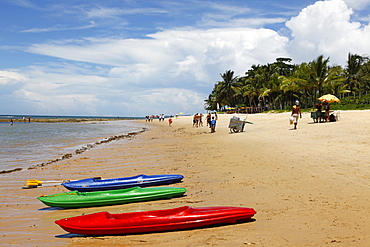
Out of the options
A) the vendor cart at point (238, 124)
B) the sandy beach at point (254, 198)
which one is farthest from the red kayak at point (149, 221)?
the vendor cart at point (238, 124)

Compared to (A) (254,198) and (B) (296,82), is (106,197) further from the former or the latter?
(B) (296,82)

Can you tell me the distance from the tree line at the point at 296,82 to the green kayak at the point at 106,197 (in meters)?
34.7

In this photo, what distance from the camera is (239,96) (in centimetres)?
7525

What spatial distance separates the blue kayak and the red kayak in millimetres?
2698

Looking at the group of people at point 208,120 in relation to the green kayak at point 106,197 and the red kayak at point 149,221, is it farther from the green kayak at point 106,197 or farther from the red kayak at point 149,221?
the red kayak at point 149,221

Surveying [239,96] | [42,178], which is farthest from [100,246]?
[239,96]

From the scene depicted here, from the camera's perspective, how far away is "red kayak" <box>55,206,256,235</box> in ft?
14.9

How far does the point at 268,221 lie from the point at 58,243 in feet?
10.4

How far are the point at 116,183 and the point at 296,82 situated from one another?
3892 cm

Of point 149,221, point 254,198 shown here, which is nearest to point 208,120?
point 254,198

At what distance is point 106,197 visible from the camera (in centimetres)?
618

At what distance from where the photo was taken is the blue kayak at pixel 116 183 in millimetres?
7336

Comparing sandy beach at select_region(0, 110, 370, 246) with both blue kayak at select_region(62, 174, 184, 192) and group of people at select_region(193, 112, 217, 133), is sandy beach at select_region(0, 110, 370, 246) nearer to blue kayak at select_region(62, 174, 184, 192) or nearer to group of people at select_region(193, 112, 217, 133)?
blue kayak at select_region(62, 174, 184, 192)


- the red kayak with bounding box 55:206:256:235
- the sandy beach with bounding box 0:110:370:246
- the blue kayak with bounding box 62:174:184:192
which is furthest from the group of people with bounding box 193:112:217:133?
the red kayak with bounding box 55:206:256:235
